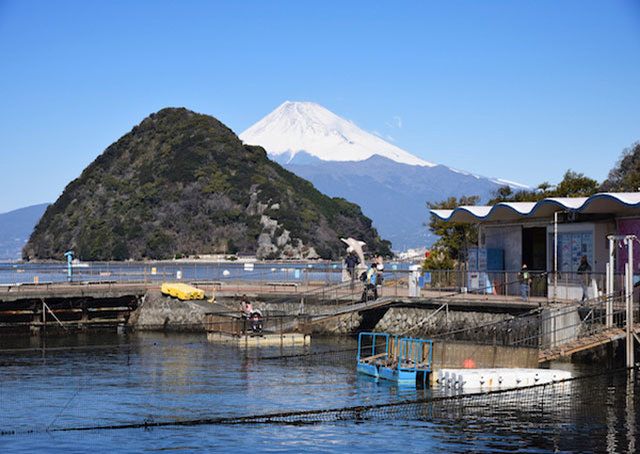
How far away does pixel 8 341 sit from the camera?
44.2 m

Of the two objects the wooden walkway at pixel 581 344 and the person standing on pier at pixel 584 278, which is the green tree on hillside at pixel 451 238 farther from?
the wooden walkway at pixel 581 344

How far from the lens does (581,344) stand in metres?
29.1

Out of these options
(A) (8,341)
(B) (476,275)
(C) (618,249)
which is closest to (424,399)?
(C) (618,249)

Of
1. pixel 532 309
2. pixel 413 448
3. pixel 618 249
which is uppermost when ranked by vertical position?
pixel 618 249

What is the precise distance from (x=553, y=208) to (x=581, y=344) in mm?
10429

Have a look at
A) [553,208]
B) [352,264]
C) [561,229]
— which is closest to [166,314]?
[352,264]

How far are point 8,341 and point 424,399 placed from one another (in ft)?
88.7

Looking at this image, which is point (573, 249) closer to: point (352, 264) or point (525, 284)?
point (525, 284)

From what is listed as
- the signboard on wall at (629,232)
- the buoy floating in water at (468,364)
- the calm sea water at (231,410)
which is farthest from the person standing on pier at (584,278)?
the buoy floating in water at (468,364)

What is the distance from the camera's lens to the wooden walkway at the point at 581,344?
94.7 feet

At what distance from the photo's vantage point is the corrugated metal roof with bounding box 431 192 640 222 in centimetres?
3322

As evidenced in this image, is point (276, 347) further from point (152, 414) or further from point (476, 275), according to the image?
point (152, 414)

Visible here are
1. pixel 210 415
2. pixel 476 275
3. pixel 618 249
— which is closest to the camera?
pixel 210 415

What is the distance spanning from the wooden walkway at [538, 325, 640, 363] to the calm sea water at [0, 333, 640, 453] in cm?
143
